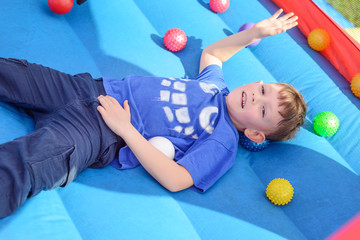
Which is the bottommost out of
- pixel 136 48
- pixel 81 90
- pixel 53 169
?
pixel 53 169

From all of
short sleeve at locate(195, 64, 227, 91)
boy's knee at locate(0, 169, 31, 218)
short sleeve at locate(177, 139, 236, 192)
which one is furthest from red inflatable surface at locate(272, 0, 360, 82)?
boy's knee at locate(0, 169, 31, 218)

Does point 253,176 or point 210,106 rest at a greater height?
point 210,106

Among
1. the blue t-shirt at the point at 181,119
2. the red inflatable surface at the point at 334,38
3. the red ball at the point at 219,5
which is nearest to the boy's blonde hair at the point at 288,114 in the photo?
the blue t-shirt at the point at 181,119

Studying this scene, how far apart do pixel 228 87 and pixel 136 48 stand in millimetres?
483

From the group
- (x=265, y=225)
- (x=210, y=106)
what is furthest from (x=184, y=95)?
(x=265, y=225)

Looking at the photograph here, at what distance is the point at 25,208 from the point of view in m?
1.05

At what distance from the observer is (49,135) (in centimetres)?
112

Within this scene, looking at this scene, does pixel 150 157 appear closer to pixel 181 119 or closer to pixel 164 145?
pixel 164 145

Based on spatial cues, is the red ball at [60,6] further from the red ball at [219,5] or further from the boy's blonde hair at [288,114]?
the boy's blonde hair at [288,114]

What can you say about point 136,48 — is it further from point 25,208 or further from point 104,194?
point 25,208

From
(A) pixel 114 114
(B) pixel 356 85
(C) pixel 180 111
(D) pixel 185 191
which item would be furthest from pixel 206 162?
(B) pixel 356 85

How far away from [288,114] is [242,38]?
450 millimetres

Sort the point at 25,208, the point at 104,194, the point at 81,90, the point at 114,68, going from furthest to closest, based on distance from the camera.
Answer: the point at 114,68 < the point at 81,90 < the point at 104,194 < the point at 25,208

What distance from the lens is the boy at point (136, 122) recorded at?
1110 millimetres
